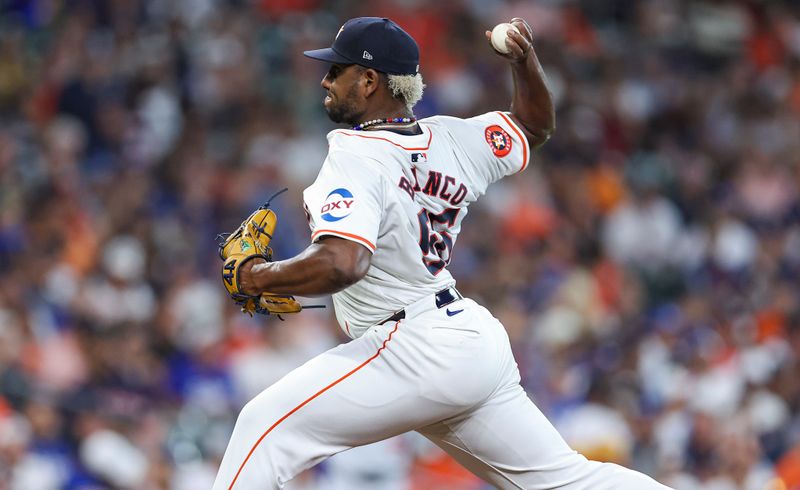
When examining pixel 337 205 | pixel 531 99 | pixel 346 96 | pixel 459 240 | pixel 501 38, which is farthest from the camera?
pixel 459 240

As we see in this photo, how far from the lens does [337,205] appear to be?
3.70 m

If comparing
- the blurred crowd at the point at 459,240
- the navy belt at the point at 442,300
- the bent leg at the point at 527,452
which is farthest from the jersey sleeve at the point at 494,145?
the blurred crowd at the point at 459,240

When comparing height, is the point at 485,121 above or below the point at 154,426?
above

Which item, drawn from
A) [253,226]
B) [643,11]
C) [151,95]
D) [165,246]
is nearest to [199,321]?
[165,246]

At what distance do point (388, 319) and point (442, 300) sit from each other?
0.62 ft

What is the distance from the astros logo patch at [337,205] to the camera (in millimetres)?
3676

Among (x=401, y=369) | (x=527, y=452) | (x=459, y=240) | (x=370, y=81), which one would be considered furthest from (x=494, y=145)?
(x=459, y=240)

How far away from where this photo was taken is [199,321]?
8203 mm

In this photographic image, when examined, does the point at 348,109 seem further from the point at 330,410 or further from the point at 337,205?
the point at 330,410

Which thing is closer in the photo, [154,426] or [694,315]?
[154,426]

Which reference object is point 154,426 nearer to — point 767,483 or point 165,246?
point 165,246

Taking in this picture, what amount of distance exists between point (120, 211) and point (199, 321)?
1166mm

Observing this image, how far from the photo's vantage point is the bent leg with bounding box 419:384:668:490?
3.97 m

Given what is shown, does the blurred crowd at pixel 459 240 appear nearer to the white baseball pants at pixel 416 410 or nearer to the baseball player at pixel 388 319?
the baseball player at pixel 388 319
